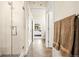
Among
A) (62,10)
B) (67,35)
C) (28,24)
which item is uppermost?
(62,10)

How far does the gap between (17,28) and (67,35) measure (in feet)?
1.87

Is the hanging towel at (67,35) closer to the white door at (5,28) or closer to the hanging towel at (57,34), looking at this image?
the hanging towel at (57,34)

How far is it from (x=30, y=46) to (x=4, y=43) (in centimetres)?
37

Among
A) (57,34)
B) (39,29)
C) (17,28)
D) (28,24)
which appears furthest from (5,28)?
(57,34)

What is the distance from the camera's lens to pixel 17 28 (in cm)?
129

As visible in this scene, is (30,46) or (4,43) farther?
(30,46)

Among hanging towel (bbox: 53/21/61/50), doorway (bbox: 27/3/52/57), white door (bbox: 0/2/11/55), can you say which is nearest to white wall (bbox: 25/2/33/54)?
doorway (bbox: 27/3/52/57)

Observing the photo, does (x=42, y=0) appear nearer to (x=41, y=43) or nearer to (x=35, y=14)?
(x=35, y=14)

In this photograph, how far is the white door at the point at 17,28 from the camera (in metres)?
1.27

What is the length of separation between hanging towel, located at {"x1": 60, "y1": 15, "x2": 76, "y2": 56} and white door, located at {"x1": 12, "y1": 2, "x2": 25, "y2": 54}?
1.50ft

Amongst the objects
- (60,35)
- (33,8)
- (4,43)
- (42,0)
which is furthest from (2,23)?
(60,35)

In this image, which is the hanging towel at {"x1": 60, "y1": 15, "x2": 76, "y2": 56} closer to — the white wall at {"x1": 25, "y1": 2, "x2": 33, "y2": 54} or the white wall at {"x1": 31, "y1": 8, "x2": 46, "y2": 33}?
the white wall at {"x1": 31, "y1": 8, "x2": 46, "y2": 33}

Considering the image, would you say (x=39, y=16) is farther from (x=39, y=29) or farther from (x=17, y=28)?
(x=17, y=28)

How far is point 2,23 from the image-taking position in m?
1.21
